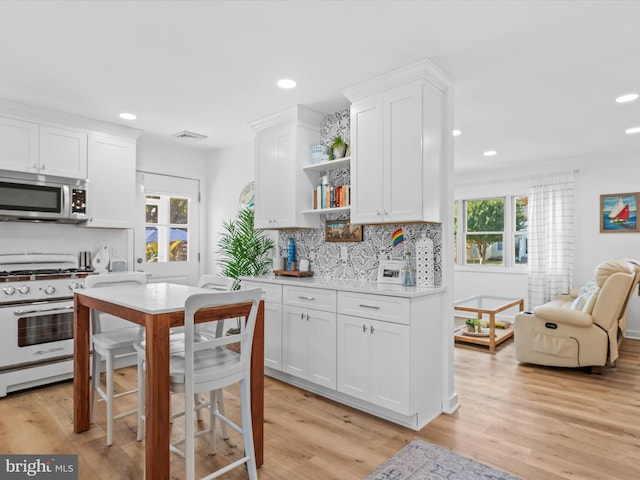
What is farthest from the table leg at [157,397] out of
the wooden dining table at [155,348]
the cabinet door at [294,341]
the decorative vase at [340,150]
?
the decorative vase at [340,150]

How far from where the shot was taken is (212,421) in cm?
229

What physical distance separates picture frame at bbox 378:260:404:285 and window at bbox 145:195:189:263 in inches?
117

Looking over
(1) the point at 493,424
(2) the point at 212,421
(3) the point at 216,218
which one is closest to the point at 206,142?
(3) the point at 216,218

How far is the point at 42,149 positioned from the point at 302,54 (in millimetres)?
2719

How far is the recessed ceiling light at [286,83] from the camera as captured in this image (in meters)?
3.09

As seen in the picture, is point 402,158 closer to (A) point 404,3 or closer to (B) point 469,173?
(A) point 404,3

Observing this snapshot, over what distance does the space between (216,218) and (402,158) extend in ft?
10.2

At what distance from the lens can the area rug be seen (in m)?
2.10

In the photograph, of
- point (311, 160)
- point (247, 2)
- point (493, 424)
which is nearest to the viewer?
point (247, 2)

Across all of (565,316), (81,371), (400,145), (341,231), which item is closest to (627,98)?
(565,316)

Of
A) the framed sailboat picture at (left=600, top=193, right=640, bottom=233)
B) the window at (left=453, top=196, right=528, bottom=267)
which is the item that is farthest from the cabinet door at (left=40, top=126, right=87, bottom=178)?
the framed sailboat picture at (left=600, top=193, right=640, bottom=233)

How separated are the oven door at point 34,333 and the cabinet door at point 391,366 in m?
2.77

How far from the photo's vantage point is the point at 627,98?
135 inches

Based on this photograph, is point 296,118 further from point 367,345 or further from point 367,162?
point 367,345
